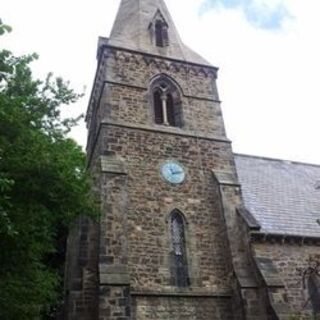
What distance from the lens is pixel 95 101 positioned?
68.1 ft

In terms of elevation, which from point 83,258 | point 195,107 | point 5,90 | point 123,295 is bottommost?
point 123,295

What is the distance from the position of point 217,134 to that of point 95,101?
6.02m

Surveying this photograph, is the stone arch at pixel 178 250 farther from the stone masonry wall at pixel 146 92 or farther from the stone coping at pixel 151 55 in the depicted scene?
the stone coping at pixel 151 55

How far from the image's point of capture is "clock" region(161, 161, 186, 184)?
16.2 meters

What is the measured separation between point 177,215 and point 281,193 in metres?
5.88

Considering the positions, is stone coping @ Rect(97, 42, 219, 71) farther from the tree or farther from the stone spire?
the tree

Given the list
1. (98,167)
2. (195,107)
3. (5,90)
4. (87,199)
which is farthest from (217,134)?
(5,90)

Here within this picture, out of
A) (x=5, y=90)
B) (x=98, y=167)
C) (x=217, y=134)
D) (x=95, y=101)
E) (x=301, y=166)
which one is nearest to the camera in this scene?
(x=5, y=90)

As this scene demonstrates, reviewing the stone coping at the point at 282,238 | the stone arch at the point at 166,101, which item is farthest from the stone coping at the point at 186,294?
the stone arch at the point at 166,101

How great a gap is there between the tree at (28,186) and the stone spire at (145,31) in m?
8.80

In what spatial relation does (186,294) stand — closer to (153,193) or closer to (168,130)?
(153,193)

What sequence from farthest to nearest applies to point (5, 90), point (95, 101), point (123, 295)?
point (95, 101)
point (123, 295)
point (5, 90)

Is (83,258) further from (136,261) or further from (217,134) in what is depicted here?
(217,134)

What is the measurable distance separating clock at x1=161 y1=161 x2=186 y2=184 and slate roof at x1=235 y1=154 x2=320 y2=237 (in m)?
2.89
